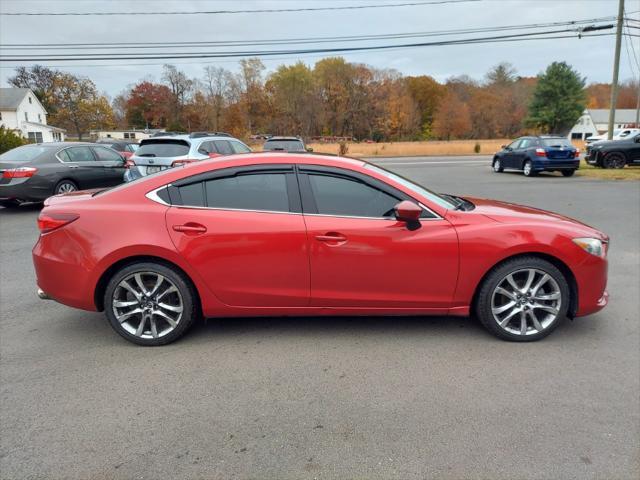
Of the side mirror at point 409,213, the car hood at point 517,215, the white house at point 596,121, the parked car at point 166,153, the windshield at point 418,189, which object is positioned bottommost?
the car hood at point 517,215

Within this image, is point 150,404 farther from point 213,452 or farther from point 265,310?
point 265,310

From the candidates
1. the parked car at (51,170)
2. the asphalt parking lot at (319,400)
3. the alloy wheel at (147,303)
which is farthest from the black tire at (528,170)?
the alloy wheel at (147,303)

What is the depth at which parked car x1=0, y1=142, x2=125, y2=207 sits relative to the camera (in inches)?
381

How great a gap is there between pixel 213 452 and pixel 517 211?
10.2ft

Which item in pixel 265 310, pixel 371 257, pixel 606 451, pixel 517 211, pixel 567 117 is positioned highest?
pixel 567 117

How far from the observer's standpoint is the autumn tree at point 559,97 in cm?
6644

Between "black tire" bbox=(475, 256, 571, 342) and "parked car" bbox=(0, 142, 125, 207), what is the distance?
32.4ft

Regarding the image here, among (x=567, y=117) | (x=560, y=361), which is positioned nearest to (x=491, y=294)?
(x=560, y=361)

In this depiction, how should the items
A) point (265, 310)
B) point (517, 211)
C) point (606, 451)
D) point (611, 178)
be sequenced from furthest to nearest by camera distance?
point (611, 178)
point (517, 211)
point (265, 310)
point (606, 451)

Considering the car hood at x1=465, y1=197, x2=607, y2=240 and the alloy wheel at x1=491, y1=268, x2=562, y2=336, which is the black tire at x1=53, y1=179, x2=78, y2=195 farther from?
the alloy wheel at x1=491, y1=268, x2=562, y2=336

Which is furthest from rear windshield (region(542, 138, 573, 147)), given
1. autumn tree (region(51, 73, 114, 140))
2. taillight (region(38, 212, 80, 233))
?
autumn tree (region(51, 73, 114, 140))

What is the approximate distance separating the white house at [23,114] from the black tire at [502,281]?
211ft

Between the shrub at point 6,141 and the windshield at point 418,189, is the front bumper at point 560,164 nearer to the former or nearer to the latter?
the windshield at point 418,189

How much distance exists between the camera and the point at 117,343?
148 inches
